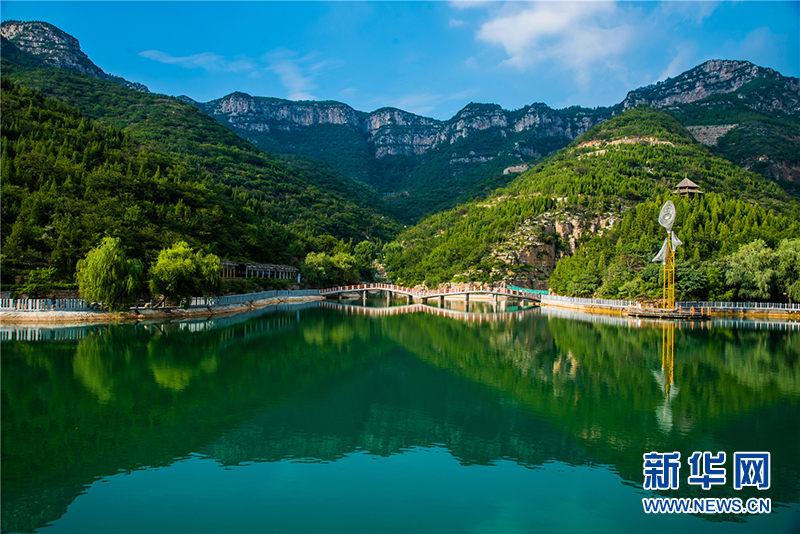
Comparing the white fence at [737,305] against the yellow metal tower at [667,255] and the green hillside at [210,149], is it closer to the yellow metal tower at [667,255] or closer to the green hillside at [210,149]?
the yellow metal tower at [667,255]

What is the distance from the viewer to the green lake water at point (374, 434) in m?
9.36

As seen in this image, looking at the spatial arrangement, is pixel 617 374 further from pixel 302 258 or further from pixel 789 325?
pixel 302 258

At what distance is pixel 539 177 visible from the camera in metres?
110

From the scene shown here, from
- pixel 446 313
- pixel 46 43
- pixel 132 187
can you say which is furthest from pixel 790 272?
pixel 46 43

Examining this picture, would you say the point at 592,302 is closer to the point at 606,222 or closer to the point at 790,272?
the point at 790,272

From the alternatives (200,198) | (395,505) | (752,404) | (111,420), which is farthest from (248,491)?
(200,198)

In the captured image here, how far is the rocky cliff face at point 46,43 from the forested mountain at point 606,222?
373ft

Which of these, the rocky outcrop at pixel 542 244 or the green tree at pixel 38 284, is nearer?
the green tree at pixel 38 284

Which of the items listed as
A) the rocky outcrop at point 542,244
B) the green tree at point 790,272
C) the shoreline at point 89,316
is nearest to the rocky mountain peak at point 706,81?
the rocky outcrop at point 542,244

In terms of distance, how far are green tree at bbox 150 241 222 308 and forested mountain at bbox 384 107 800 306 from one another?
1512 inches

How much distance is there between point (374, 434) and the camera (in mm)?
13859

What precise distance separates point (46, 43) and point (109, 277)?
156 metres

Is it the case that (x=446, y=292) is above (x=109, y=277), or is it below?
below

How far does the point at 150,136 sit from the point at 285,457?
108 meters
